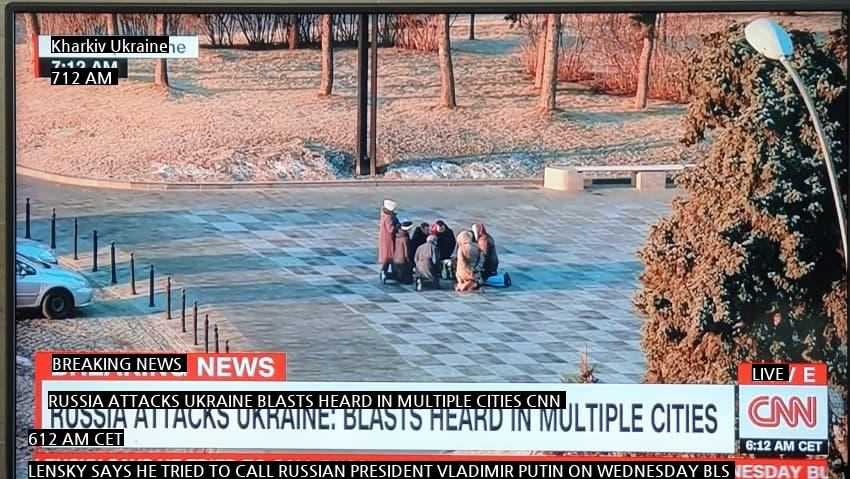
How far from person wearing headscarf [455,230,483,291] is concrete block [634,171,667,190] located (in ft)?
2.32

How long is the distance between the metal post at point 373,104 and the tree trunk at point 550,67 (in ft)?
2.21

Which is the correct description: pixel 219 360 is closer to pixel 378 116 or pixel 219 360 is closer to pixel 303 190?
pixel 303 190

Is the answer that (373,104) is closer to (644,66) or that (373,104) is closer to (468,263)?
(468,263)

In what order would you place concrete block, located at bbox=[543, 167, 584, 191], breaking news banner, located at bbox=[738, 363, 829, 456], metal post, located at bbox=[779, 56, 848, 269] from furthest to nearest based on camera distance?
concrete block, located at bbox=[543, 167, 584, 191] → breaking news banner, located at bbox=[738, 363, 829, 456] → metal post, located at bbox=[779, 56, 848, 269]

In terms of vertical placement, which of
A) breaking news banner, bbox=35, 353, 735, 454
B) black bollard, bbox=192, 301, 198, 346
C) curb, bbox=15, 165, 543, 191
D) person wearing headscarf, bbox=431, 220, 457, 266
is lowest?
breaking news banner, bbox=35, 353, 735, 454

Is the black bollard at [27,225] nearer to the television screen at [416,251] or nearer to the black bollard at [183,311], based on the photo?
the television screen at [416,251]

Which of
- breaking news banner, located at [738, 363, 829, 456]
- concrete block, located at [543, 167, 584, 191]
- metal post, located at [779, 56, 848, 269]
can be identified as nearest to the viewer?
metal post, located at [779, 56, 848, 269]

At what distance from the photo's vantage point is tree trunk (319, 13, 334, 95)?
254 inches

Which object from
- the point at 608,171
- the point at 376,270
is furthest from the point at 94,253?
the point at 608,171

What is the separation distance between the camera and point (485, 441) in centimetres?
649

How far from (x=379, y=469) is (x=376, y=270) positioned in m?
0.80

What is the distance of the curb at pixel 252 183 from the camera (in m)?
6.55

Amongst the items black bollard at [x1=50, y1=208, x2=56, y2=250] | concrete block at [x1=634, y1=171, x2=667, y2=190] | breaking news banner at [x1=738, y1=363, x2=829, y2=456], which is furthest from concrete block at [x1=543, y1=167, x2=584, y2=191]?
black bollard at [x1=50, y1=208, x2=56, y2=250]

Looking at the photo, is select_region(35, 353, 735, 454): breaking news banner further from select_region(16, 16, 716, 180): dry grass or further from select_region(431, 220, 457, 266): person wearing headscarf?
select_region(16, 16, 716, 180): dry grass
